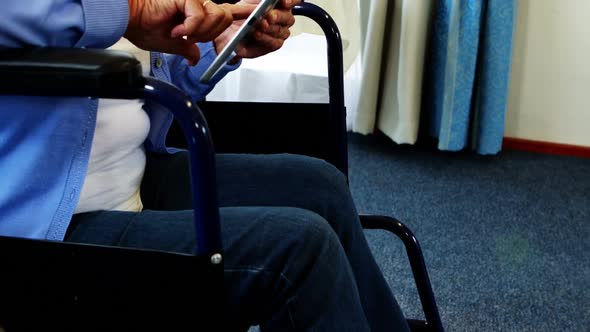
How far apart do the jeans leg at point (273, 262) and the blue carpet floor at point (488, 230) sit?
778mm

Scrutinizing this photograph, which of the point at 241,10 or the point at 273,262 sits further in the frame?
the point at 241,10

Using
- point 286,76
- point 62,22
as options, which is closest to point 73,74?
point 62,22

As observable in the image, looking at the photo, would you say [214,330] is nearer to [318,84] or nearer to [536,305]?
[536,305]

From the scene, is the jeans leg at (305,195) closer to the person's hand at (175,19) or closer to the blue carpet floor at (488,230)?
the person's hand at (175,19)

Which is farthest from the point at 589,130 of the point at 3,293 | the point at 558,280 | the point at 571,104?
the point at 3,293

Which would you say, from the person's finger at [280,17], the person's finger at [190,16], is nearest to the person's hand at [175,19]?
the person's finger at [190,16]

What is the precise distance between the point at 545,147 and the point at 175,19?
1.91 metres

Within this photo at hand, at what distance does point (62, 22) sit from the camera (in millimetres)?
668

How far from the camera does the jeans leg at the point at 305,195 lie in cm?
92

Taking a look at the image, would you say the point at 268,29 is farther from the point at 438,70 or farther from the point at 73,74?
the point at 438,70

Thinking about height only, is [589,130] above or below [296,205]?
below

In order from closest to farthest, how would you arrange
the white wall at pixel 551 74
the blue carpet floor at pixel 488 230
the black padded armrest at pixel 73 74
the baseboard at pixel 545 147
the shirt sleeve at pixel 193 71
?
the black padded armrest at pixel 73 74
the shirt sleeve at pixel 193 71
the blue carpet floor at pixel 488 230
the white wall at pixel 551 74
the baseboard at pixel 545 147

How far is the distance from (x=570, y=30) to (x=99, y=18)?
1.92 meters

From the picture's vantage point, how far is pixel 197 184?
0.60 metres
